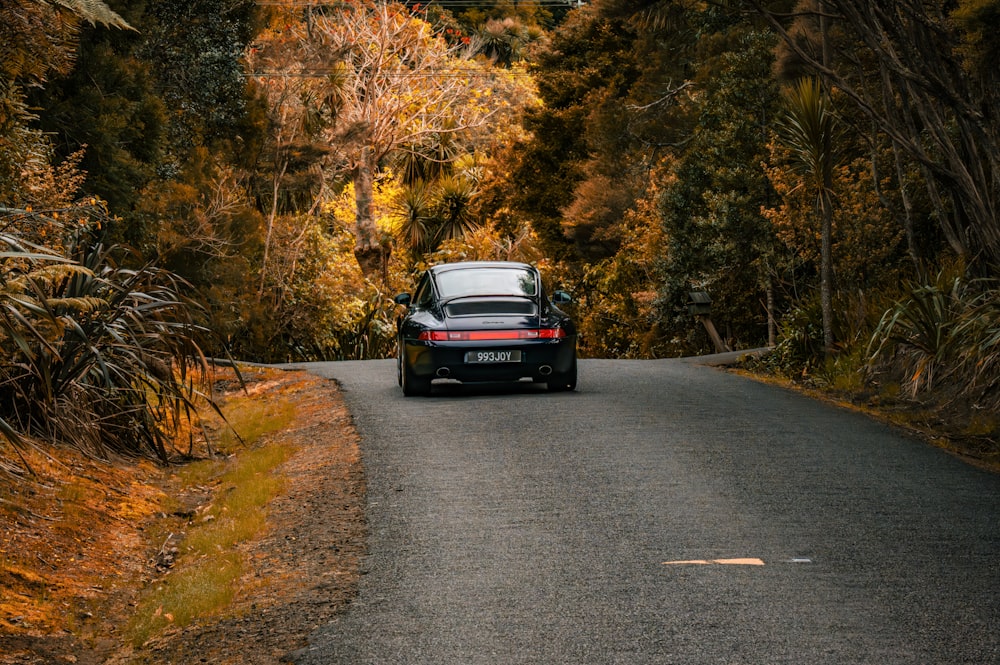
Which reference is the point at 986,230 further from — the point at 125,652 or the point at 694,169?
the point at 694,169

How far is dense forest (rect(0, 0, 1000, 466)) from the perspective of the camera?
12.3 metres

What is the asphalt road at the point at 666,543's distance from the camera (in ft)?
19.9

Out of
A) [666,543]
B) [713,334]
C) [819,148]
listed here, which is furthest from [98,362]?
[713,334]

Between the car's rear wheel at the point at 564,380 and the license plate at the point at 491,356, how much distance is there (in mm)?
626

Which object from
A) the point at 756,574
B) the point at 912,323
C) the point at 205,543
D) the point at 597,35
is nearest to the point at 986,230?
the point at 912,323

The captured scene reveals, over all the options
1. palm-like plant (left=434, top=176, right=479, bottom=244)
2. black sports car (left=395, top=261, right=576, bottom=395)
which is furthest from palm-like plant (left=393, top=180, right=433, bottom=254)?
black sports car (left=395, top=261, right=576, bottom=395)

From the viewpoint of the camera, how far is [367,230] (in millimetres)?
43281

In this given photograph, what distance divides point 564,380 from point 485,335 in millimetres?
1216

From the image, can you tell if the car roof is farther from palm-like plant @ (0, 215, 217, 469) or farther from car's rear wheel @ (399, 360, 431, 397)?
palm-like plant @ (0, 215, 217, 469)

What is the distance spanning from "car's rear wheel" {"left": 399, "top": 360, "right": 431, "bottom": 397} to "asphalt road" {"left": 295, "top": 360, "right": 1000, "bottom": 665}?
164 cm

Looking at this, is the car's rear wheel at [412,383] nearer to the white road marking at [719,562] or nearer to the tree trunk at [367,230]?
the white road marking at [719,562]

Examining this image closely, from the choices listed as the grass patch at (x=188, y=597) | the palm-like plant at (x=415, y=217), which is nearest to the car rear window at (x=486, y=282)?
the grass patch at (x=188, y=597)

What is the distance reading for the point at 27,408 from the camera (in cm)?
1120

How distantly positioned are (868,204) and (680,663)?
15.0 m
